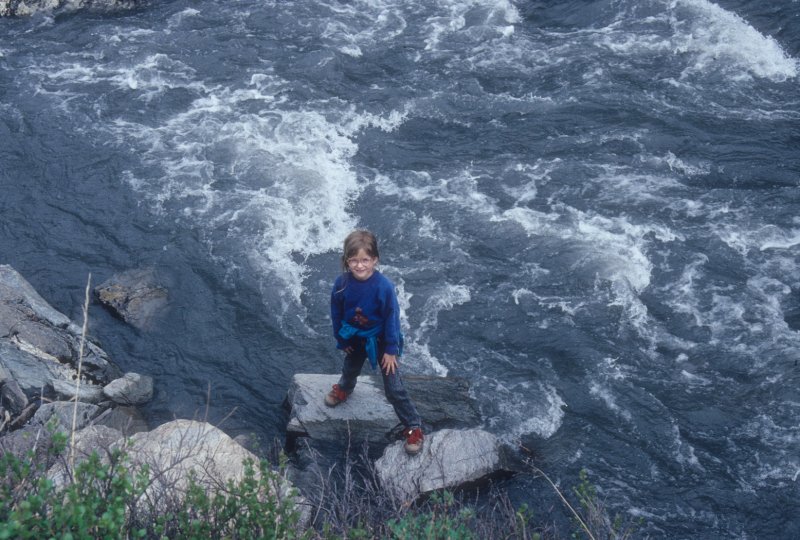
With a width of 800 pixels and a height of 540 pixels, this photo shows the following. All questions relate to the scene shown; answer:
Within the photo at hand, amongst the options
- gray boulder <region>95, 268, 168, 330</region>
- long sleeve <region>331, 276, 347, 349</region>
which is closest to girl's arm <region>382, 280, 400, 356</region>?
long sleeve <region>331, 276, 347, 349</region>

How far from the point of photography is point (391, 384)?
6836 millimetres

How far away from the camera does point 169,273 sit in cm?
1020

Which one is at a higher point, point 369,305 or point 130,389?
point 369,305

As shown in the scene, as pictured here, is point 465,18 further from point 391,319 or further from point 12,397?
point 12,397

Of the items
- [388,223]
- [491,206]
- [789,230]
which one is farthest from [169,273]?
[789,230]

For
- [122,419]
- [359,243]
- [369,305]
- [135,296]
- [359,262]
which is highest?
[359,243]

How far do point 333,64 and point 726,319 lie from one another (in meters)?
Answer: 7.97

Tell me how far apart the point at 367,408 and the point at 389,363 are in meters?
1.32

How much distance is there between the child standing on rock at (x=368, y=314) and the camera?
6.06 meters

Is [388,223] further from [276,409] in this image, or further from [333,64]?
[333,64]

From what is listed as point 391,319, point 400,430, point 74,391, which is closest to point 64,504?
point 391,319

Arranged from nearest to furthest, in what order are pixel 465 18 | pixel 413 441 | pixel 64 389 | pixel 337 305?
pixel 337 305 < pixel 413 441 < pixel 64 389 < pixel 465 18

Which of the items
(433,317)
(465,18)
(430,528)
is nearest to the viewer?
(430,528)

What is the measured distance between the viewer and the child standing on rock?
6.06 meters
